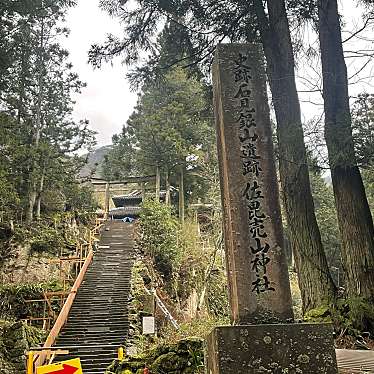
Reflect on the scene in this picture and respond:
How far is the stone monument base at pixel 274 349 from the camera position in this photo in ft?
11.5

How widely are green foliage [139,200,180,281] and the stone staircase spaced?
940 mm

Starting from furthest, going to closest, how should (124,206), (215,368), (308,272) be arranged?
(124,206) → (308,272) → (215,368)

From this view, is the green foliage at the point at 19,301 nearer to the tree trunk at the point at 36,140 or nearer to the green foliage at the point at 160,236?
the tree trunk at the point at 36,140

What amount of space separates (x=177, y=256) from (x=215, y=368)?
591 inches

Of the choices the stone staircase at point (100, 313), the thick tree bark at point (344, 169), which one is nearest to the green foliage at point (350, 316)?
the thick tree bark at point (344, 169)

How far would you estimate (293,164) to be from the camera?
7234mm

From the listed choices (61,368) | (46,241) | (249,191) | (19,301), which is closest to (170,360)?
(61,368)

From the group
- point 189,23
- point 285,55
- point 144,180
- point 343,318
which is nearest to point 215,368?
point 343,318

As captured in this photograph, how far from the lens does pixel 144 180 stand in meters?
25.0

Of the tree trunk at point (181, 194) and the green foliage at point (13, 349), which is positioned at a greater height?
the tree trunk at point (181, 194)

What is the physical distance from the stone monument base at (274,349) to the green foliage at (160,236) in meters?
14.9

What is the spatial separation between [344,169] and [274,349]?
13.1 ft

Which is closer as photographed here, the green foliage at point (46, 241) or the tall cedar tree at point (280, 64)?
the tall cedar tree at point (280, 64)

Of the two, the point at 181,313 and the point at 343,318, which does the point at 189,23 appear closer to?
the point at 343,318
